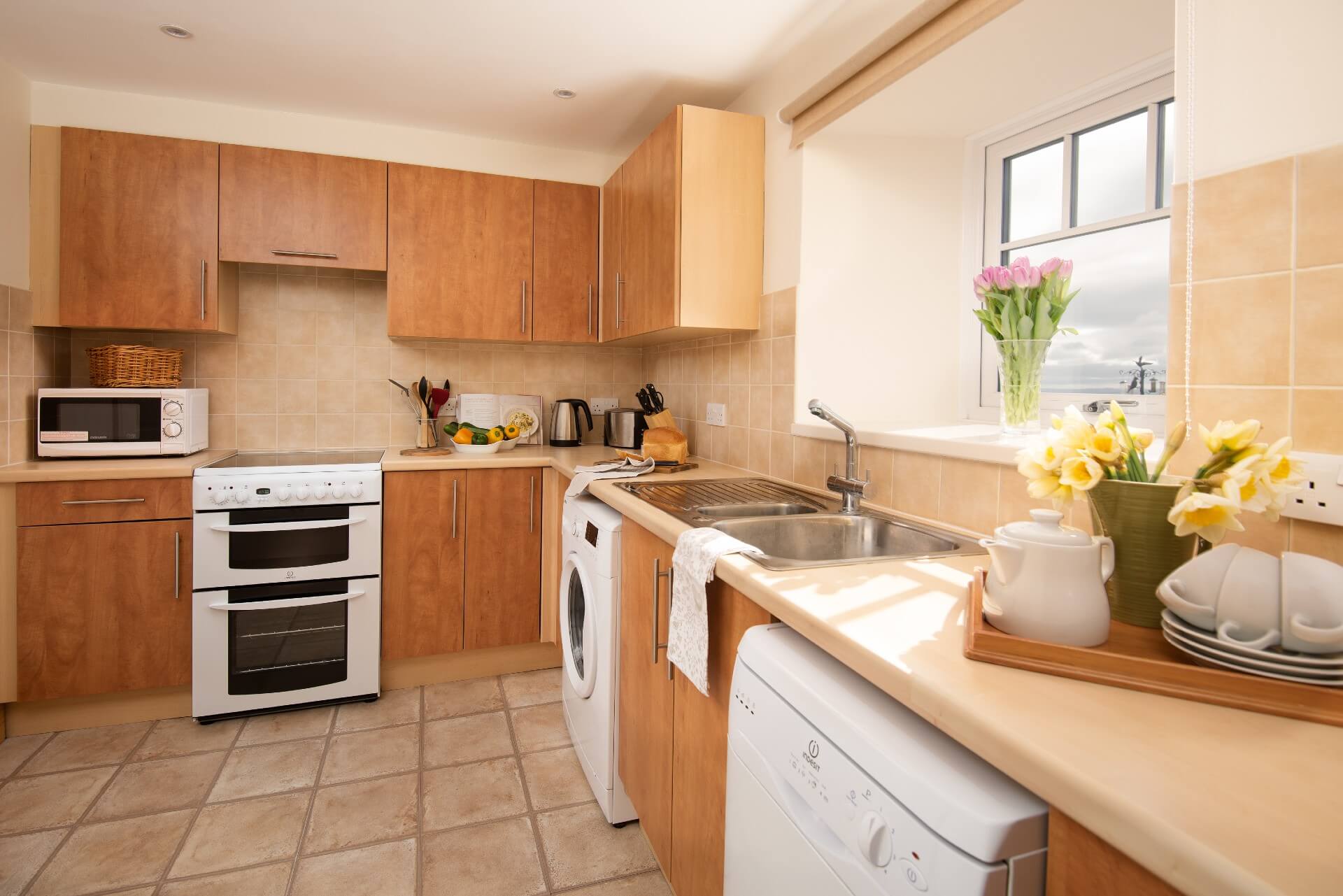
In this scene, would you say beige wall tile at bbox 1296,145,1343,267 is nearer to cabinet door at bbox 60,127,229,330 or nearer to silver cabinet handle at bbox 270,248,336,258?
silver cabinet handle at bbox 270,248,336,258

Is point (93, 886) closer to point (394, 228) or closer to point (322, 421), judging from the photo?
point (322, 421)

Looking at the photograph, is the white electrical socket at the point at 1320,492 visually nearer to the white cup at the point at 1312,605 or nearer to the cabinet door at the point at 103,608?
the white cup at the point at 1312,605

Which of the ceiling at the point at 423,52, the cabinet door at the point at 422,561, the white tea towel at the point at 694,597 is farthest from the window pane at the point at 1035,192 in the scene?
the cabinet door at the point at 422,561

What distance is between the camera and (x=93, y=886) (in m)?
1.65

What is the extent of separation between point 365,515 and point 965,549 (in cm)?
214

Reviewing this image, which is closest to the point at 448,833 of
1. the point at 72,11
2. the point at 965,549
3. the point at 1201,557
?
the point at 965,549

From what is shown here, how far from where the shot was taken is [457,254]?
296 cm

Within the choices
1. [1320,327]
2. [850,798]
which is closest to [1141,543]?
[1320,327]

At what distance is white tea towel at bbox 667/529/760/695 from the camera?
1268mm

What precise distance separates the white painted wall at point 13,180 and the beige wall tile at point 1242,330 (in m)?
3.32

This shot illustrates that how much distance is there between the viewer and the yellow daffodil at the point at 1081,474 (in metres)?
0.86

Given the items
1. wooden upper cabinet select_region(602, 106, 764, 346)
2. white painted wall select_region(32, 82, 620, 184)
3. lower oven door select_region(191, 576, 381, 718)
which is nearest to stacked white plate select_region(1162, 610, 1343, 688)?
wooden upper cabinet select_region(602, 106, 764, 346)

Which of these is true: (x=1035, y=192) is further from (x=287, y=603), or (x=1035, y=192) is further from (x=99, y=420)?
(x=99, y=420)

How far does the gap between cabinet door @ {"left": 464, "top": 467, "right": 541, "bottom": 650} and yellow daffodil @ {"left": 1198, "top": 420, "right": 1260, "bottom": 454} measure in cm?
242
